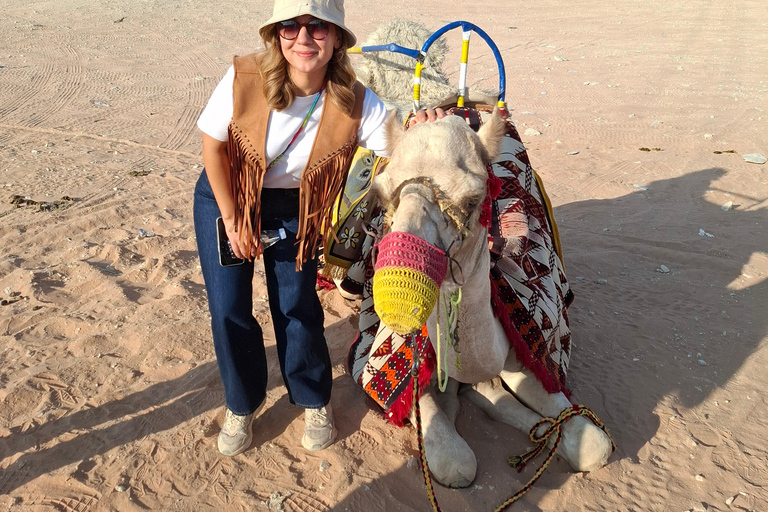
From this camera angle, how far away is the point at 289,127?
2.68 m

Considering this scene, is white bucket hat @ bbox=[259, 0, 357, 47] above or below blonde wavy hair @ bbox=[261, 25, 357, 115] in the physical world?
above

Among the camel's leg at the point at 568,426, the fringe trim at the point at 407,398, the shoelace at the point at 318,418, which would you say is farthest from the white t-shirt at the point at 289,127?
the camel's leg at the point at 568,426

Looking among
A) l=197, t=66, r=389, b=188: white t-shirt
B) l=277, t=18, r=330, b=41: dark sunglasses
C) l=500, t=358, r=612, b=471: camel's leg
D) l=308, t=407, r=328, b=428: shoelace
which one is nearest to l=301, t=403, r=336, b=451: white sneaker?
l=308, t=407, r=328, b=428: shoelace

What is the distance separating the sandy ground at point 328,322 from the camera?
3.11m

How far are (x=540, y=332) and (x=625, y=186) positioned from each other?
15.0 ft

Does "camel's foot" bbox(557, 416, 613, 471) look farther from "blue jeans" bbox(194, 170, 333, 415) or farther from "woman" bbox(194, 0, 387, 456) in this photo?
"woman" bbox(194, 0, 387, 456)

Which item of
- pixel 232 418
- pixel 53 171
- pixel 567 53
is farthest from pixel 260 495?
pixel 567 53

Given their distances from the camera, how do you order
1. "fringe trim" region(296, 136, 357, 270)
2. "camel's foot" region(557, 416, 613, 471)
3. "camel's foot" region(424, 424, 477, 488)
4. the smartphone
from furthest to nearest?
1. "camel's foot" region(557, 416, 613, 471)
2. "camel's foot" region(424, 424, 477, 488)
3. the smartphone
4. "fringe trim" region(296, 136, 357, 270)

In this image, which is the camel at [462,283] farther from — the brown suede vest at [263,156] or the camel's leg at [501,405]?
the brown suede vest at [263,156]

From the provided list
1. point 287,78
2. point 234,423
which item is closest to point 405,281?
point 287,78

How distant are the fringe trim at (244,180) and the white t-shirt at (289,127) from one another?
0.07m

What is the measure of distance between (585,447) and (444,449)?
0.71m

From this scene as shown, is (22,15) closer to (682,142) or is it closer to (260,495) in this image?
(682,142)

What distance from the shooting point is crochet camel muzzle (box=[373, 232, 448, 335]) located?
2.05 m
